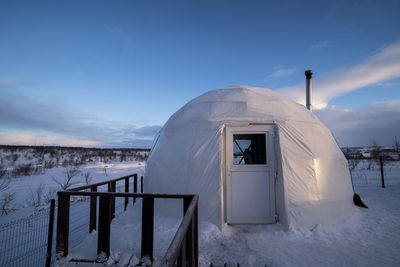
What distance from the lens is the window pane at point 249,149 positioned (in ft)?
16.9

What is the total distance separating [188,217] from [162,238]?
9.63 ft

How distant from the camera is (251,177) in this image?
499cm

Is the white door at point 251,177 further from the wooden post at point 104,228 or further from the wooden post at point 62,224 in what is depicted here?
the wooden post at point 62,224

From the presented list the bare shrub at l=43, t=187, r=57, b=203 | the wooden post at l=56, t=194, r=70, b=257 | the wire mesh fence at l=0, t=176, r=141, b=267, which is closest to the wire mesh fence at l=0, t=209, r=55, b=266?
the wire mesh fence at l=0, t=176, r=141, b=267

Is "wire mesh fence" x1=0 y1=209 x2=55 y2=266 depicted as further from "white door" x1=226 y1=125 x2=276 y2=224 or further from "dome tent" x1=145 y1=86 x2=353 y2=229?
"white door" x1=226 y1=125 x2=276 y2=224

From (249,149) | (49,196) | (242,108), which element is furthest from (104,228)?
(49,196)

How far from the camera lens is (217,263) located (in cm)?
336

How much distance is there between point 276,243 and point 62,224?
422 cm

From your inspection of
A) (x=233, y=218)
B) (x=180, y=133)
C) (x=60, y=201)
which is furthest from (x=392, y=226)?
(x=60, y=201)

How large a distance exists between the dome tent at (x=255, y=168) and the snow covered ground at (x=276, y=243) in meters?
0.30

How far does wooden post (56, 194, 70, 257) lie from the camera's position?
3.31 m

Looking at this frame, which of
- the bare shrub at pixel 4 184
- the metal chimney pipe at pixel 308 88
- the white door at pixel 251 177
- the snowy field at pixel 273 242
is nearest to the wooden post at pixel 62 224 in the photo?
the snowy field at pixel 273 242

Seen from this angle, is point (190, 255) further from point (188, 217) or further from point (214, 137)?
point (214, 137)

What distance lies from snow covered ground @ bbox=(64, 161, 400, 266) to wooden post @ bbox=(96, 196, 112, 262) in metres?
0.18
